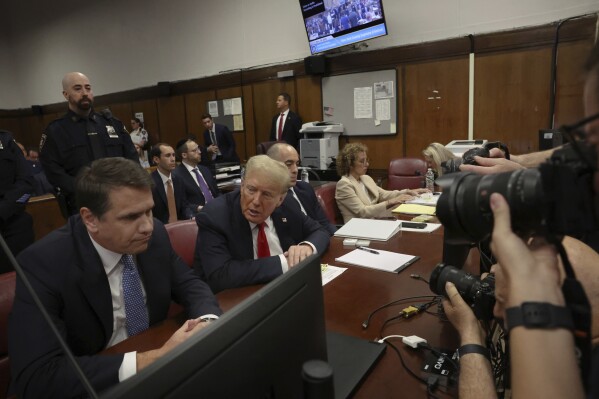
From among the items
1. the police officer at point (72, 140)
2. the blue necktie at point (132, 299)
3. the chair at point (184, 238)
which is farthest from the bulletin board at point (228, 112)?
the blue necktie at point (132, 299)

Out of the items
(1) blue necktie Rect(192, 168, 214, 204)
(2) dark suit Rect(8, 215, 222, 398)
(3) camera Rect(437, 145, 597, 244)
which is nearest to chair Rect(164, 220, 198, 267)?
(2) dark suit Rect(8, 215, 222, 398)

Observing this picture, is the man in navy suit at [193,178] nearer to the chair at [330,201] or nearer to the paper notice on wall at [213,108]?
the chair at [330,201]

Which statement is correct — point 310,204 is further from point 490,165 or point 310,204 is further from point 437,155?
point 437,155

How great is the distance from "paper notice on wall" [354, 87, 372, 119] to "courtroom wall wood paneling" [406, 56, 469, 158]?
49cm

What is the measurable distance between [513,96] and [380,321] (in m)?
4.26

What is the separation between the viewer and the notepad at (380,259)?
172 cm

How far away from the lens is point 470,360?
899 mm

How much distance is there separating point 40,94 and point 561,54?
10.9 meters

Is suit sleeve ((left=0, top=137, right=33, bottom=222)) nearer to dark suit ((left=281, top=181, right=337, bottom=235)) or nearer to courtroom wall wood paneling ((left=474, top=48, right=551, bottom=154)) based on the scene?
dark suit ((left=281, top=181, right=337, bottom=235))

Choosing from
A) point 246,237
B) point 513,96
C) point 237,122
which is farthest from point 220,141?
point 246,237

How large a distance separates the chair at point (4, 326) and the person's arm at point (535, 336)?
1.46 meters

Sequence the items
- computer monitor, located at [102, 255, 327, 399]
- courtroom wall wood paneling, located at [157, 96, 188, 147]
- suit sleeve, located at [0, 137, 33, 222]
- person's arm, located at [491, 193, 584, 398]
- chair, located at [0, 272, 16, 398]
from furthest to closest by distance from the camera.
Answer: courtroom wall wood paneling, located at [157, 96, 188, 147] → suit sleeve, located at [0, 137, 33, 222] → chair, located at [0, 272, 16, 398] → person's arm, located at [491, 193, 584, 398] → computer monitor, located at [102, 255, 327, 399]

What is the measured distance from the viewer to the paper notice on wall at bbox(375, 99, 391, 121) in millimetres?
5414

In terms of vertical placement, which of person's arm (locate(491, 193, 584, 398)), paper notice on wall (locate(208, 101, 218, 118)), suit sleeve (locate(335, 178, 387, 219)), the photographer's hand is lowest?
suit sleeve (locate(335, 178, 387, 219))
